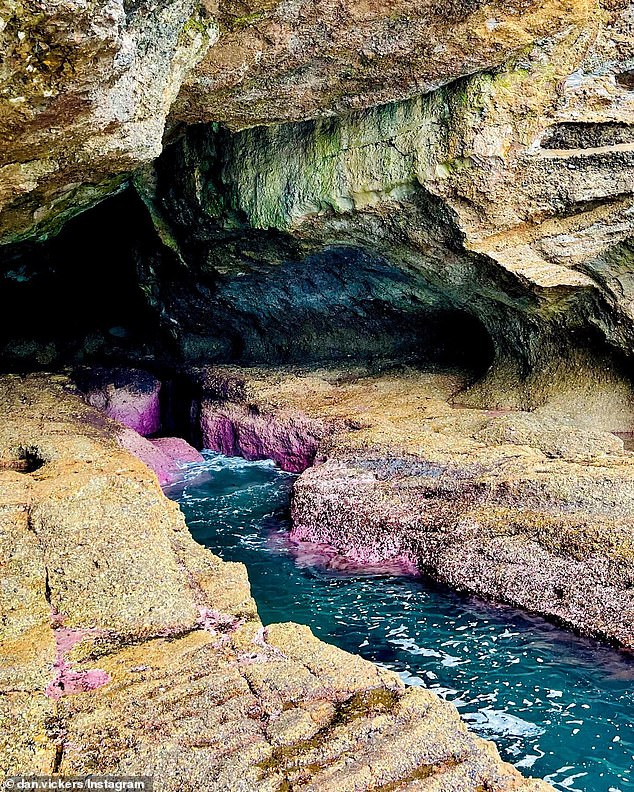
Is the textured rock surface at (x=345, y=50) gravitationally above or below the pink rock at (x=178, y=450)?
above

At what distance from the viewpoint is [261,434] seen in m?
10.5

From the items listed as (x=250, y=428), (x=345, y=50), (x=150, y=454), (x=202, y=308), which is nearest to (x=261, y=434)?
(x=250, y=428)

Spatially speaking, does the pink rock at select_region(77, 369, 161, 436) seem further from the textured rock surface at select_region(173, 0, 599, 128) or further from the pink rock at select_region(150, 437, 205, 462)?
the textured rock surface at select_region(173, 0, 599, 128)

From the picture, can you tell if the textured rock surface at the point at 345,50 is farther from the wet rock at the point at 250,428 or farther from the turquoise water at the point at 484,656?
the turquoise water at the point at 484,656

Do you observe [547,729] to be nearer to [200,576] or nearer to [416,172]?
[200,576]

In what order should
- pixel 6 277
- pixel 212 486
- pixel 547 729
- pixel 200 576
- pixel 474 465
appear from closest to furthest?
pixel 547 729, pixel 200 576, pixel 474 465, pixel 212 486, pixel 6 277

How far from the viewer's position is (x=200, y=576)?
561 cm

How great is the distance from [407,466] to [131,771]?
16.6ft

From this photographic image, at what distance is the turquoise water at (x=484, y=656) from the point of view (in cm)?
452

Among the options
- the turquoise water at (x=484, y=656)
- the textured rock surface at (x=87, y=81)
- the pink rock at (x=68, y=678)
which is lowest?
the turquoise water at (x=484, y=656)

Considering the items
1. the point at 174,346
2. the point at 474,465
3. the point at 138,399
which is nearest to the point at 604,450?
the point at 474,465

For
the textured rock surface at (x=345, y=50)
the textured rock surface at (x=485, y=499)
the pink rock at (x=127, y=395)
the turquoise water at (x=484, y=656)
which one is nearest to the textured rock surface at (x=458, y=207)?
the textured rock surface at (x=345, y=50)

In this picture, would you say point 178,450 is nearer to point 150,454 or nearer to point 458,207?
point 150,454

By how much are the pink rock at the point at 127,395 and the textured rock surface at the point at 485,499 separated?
2.86 meters
